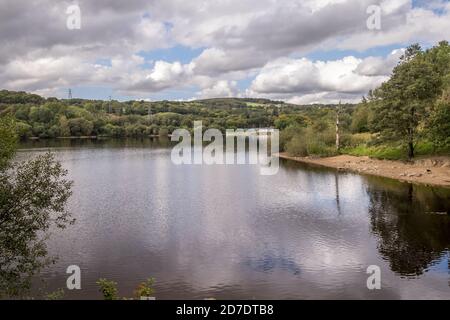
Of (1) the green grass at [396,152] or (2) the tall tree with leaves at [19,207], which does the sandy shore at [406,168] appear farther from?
(2) the tall tree with leaves at [19,207]

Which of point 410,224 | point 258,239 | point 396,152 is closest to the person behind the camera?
point 258,239

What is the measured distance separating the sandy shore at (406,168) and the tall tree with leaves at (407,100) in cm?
398

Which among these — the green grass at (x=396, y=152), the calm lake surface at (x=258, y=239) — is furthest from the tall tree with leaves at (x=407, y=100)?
the calm lake surface at (x=258, y=239)

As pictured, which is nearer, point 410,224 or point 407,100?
point 410,224

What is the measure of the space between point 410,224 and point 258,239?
13531mm

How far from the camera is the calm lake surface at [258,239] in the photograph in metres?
24.3

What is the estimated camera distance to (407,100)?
6456 cm

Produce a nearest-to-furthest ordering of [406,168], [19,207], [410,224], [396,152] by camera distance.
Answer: [19,207] → [410,224] → [406,168] → [396,152]

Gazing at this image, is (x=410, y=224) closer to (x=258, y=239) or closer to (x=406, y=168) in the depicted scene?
(x=258, y=239)

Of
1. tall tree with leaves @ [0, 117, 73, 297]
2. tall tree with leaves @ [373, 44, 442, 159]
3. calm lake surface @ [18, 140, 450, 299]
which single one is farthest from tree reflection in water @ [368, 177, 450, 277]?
tall tree with leaves @ [0, 117, 73, 297]

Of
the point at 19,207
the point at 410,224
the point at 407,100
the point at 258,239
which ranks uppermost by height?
the point at 407,100

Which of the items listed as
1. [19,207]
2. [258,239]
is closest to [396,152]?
[258,239]

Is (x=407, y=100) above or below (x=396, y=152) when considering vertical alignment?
above
